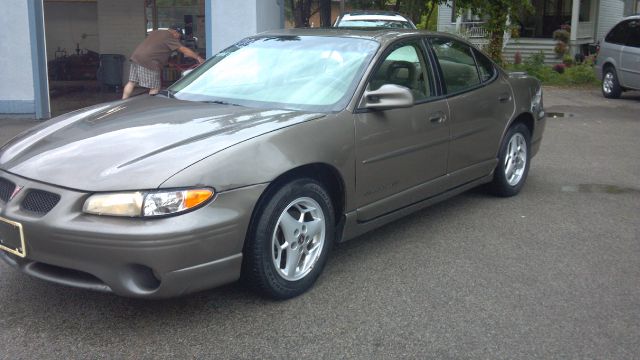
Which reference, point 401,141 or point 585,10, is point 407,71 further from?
point 585,10

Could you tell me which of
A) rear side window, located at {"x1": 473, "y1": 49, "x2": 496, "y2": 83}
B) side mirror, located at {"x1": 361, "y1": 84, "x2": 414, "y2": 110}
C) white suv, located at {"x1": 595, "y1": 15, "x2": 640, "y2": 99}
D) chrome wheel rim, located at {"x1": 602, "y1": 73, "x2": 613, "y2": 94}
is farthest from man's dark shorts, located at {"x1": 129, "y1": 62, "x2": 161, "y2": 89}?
chrome wheel rim, located at {"x1": 602, "y1": 73, "x2": 613, "y2": 94}

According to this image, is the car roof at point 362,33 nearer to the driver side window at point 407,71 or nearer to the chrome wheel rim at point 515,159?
the driver side window at point 407,71

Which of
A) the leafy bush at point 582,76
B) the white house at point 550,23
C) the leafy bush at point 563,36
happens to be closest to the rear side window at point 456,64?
the leafy bush at point 582,76

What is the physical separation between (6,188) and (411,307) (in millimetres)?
2270

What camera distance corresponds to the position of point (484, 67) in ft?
19.8

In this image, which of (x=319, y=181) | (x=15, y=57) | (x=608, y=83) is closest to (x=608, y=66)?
(x=608, y=83)

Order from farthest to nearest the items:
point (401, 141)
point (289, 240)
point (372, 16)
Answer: point (372, 16)
point (401, 141)
point (289, 240)

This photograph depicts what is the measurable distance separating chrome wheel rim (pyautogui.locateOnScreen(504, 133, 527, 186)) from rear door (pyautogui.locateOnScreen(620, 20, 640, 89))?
29.6 ft

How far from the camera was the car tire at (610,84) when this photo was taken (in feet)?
49.5

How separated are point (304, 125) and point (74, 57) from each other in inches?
523

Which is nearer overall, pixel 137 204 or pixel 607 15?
pixel 137 204

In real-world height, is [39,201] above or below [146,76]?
below

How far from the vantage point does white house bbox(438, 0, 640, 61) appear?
25.5 m

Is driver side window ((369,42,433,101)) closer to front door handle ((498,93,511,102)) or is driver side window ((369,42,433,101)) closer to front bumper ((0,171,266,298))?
front door handle ((498,93,511,102))
